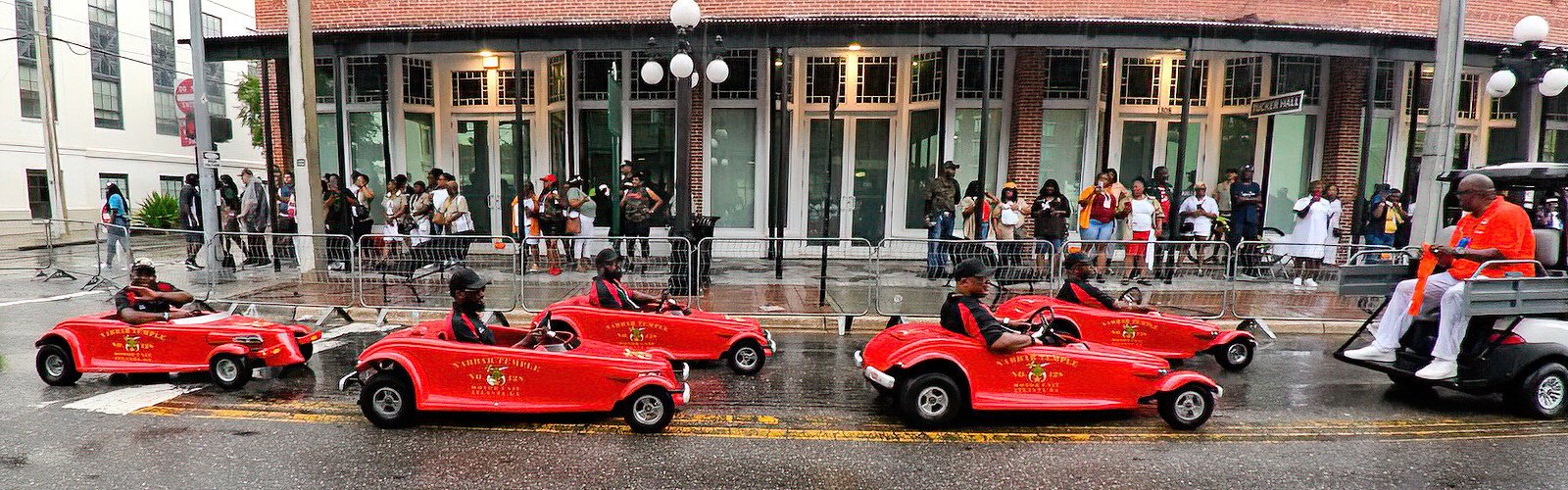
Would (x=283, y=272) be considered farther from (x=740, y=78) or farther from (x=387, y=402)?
(x=740, y=78)

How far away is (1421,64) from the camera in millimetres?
14852

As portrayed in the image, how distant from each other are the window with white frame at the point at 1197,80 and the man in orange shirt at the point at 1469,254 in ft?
32.8

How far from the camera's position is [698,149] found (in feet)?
51.8

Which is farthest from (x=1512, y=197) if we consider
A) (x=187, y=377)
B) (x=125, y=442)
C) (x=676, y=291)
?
(x=187, y=377)

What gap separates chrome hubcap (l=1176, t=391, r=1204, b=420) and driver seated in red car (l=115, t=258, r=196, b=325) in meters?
7.97

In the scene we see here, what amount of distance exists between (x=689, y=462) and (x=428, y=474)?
1.50m

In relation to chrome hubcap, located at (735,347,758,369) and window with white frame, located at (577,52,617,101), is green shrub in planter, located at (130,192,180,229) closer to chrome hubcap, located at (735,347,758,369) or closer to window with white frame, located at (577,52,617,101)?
window with white frame, located at (577,52,617,101)

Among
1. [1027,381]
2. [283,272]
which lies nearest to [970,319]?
[1027,381]

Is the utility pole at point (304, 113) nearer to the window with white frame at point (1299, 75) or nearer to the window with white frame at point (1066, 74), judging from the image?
the window with white frame at point (1066, 74)

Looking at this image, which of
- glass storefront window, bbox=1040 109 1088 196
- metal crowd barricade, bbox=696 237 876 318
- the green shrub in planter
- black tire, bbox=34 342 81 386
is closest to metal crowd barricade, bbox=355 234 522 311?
metal crowd barricade, bbox=696 237 876 318

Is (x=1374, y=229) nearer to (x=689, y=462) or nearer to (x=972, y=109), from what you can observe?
(x=972, y=109)

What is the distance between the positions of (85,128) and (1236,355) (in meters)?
35.6

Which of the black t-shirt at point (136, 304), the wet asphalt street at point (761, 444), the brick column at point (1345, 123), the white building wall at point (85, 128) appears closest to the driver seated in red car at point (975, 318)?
the wet asphalt street at point (761, 444)

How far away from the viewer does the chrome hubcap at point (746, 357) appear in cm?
704
